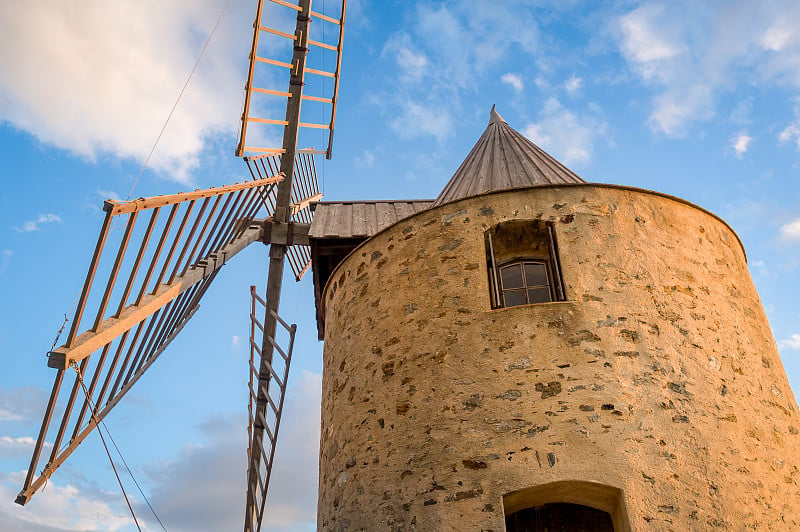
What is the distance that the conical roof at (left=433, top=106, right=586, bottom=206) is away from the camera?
8.17 meters

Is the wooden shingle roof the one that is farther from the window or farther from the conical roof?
the window

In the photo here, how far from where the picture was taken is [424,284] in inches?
238

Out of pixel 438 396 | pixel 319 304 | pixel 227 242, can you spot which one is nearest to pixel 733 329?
pixel 438 396

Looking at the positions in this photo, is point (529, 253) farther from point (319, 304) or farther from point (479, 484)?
point (319, 304)

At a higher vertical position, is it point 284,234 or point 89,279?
point 284,234

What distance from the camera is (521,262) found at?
632 cm

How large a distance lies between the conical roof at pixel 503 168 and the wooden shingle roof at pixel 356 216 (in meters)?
1.19

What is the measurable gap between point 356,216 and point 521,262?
5.39 meters

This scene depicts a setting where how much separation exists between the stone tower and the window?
0.06 ft

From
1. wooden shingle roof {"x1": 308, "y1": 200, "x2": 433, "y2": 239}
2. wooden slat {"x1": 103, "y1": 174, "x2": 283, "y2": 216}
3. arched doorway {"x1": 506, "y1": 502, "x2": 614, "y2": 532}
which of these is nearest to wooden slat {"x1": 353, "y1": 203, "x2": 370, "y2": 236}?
wooden shingle roof {"x1": 308, "y1": 200, "x2": 433, "y2": 239}

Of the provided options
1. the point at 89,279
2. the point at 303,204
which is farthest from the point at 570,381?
the point at 303,204

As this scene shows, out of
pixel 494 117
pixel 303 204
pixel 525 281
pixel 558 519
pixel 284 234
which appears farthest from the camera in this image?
pixel 303 204

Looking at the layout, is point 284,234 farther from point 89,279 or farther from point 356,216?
point 89,279

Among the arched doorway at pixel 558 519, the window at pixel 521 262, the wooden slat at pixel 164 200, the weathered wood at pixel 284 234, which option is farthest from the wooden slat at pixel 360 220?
the arched doorway at pixel 558 519
